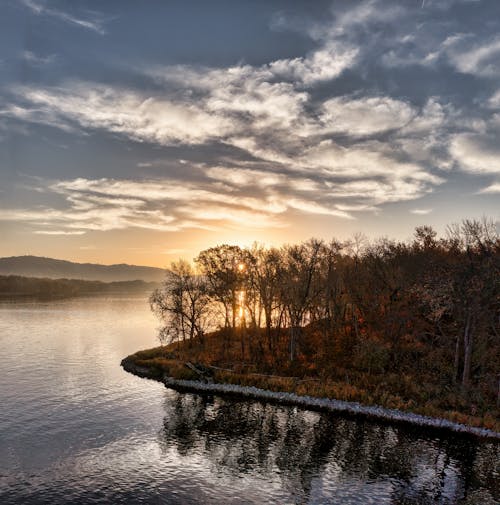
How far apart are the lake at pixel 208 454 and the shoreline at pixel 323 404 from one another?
2094mm

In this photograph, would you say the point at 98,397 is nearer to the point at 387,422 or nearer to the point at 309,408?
the point at 309,408

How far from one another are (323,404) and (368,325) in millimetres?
26843

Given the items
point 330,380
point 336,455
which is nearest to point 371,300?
point 330,380

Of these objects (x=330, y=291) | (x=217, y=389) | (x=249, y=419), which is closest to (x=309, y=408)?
(x=249, y=419)

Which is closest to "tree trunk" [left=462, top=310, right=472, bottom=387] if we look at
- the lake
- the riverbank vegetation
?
the riverbank vegetation

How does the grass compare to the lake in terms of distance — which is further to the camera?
the grass

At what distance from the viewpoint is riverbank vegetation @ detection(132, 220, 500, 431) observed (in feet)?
174

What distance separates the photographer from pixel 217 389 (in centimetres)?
6009

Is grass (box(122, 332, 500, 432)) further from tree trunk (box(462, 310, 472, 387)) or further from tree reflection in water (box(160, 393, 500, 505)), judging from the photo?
tree reflection in water (box(160, 393, 500, 505))

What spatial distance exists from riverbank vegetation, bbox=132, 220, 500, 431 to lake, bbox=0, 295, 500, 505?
8878 millimetres

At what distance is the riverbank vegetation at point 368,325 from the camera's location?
52969 mm

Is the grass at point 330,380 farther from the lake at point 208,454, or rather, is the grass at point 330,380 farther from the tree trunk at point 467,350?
the lake at point 208,454

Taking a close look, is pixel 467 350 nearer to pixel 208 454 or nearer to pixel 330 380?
pixel 330 380

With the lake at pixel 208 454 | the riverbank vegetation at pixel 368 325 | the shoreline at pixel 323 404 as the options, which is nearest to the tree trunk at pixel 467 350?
the riverbank vegetation at pixel 368 325
